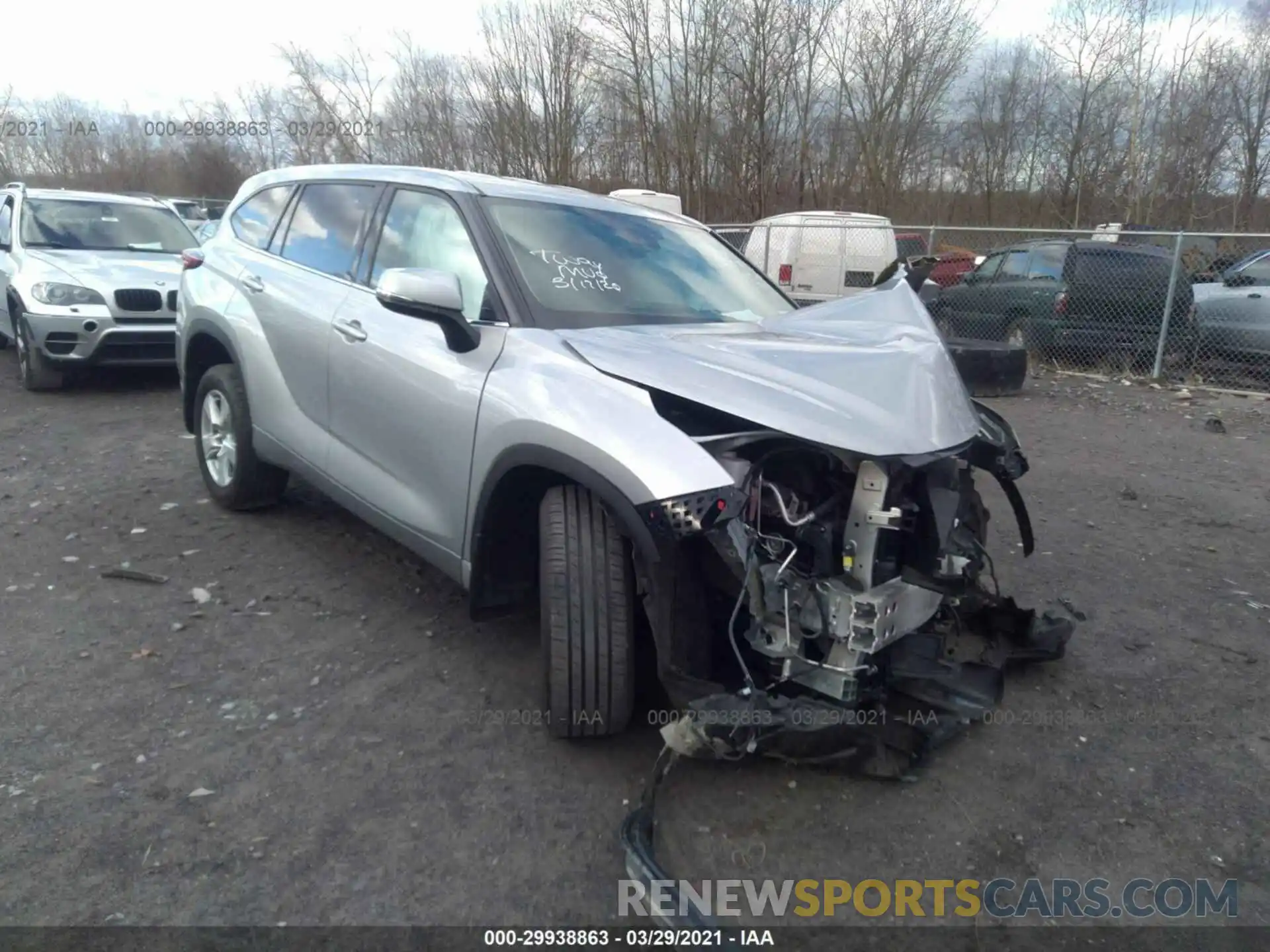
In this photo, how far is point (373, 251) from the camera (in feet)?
13.0

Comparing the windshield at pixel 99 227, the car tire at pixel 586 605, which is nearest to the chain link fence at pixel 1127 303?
the windshield at pixel 99 227

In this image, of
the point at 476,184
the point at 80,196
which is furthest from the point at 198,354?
the point at 80,196

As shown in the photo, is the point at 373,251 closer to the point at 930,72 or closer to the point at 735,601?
the point at 735,601

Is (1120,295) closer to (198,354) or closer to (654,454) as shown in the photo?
(198,354)

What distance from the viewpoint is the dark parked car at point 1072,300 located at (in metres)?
10.4

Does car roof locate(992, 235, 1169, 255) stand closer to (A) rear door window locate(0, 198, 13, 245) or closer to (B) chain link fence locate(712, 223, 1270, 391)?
(B) chain link fence locate(712, 223, 1270, 391)

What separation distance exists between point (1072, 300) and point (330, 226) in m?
9.33

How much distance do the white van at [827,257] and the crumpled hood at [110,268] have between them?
7.65 meters

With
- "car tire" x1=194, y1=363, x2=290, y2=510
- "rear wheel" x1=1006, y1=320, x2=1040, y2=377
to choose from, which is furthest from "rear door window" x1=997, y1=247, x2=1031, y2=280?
"car tire" x1=194, y1=363, x2=290, y2=510

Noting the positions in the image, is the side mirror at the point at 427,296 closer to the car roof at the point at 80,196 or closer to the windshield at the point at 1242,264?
the car roof at the point at 80,196

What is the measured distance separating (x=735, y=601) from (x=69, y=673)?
254 centimetres

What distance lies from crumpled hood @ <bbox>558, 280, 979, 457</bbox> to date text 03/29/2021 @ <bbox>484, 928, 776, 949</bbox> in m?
1.31

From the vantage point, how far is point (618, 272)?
147 inches

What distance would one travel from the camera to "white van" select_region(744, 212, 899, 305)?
1290cm
